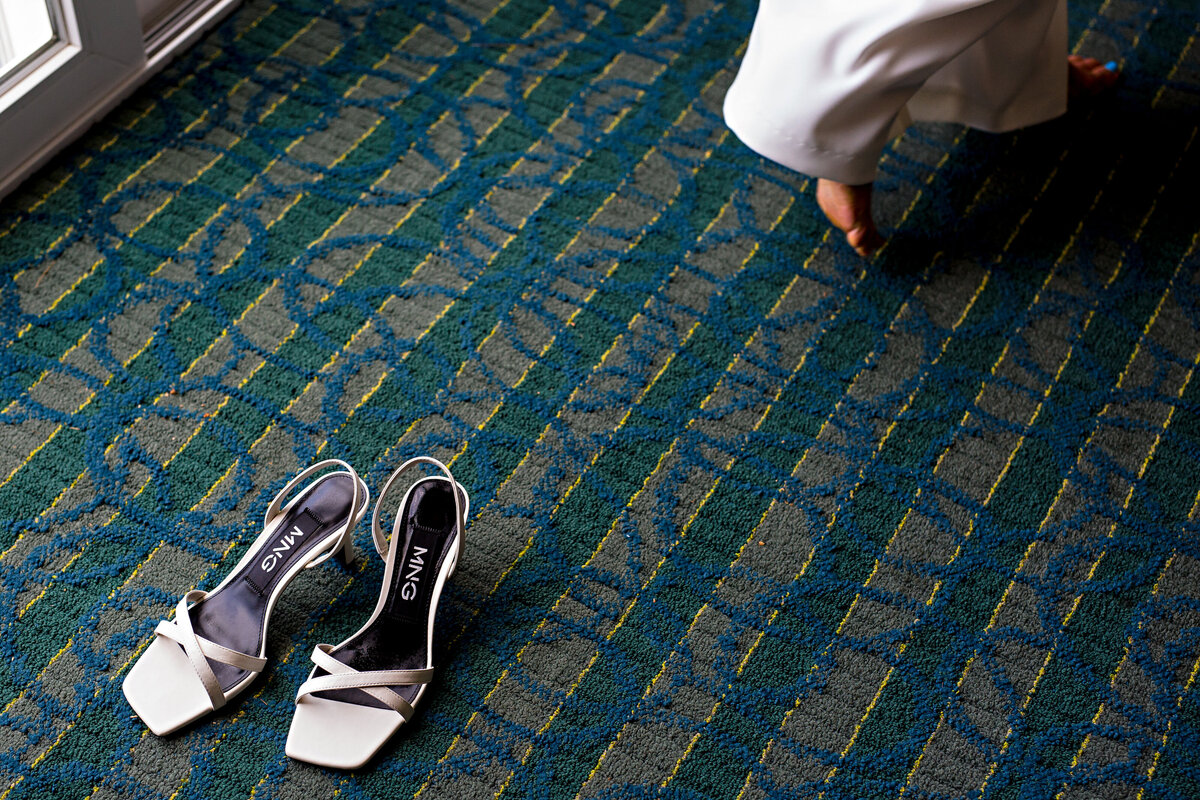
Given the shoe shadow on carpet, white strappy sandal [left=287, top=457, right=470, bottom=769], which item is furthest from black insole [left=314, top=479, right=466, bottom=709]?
the shoe shadow on carpet

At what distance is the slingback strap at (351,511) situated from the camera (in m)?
1.29

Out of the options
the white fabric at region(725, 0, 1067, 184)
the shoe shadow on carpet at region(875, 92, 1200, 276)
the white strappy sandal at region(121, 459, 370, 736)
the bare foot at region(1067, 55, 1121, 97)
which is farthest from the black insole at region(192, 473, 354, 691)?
the bare foot at region(1067, 55, 1121, 97)

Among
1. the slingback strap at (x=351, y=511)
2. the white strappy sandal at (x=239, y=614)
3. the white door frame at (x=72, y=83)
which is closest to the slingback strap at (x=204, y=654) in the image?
the white strappy sandal at (x=239, y=614)

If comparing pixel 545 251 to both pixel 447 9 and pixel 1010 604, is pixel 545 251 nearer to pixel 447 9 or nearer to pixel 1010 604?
pixel 447 9

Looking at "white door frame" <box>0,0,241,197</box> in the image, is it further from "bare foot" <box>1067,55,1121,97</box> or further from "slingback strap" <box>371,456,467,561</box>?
"bare foot" <box>1067,55,1121,97</box>

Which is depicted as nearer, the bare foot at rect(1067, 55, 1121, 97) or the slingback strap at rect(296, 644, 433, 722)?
the slingback strap at rect(296, 644, 433, 722)

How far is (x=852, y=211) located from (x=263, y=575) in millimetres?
1025

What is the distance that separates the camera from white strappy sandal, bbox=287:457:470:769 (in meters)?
1.22

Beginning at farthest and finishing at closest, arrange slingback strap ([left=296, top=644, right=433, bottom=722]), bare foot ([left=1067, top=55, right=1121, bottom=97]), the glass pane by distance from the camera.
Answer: bare foot ([left=1067, top=55, right=1121, bottom=97])
the glass pane
slingback strap ([left=296, top=644, right=433, bottom=722])

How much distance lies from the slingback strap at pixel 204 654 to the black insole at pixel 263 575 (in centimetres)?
1

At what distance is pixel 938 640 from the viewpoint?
4.37ft

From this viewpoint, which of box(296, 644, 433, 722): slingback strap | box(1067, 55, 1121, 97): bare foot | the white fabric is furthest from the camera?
box(1067, 55, 1121, 97): bare foot

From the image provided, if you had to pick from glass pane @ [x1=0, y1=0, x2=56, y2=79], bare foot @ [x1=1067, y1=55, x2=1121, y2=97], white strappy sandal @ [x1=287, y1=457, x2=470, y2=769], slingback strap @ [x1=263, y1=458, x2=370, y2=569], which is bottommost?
white strappy sandal @ [x1=287, y1=457, x2=470, y2=769]

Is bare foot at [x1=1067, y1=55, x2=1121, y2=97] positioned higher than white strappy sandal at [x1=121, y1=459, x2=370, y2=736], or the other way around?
bare foot at [x1=1067, y1=55, x2=1121, y2=97]
